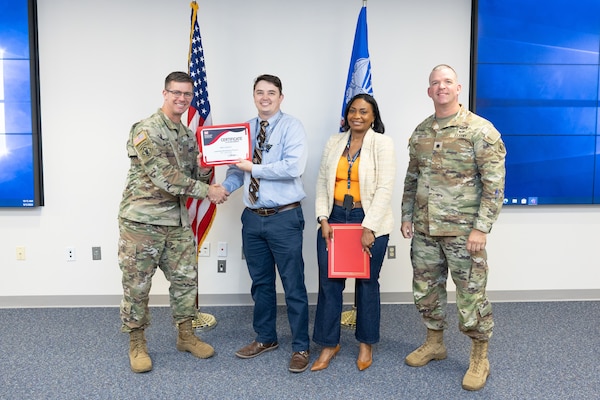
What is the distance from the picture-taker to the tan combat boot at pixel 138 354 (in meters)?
2.65

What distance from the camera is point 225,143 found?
273cm

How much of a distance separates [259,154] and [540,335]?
2142 mm

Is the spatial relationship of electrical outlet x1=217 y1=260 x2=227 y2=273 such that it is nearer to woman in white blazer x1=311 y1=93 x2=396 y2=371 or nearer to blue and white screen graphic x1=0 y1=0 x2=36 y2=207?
woman in white blazer x1=311 y1=93 x2=396 y2=371

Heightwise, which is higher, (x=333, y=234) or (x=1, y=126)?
(x=1, y=126)

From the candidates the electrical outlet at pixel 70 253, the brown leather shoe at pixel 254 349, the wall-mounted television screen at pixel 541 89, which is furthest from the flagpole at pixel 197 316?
the wall-mounted television screen at pixel 541 89

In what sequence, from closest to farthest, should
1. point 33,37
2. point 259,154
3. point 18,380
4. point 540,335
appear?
point 18,380 → point 259,154 → point 540,335 → point 33,37

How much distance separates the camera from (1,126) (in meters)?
3.55

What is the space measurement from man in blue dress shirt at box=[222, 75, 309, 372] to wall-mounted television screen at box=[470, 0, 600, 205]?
5.63 feet

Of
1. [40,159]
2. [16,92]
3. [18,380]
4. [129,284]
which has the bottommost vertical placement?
[18,380]

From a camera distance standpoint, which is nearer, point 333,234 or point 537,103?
point 333,234

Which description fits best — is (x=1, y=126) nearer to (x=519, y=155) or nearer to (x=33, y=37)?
(x=33, y=37)

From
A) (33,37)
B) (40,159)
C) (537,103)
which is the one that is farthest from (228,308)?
(537,103)

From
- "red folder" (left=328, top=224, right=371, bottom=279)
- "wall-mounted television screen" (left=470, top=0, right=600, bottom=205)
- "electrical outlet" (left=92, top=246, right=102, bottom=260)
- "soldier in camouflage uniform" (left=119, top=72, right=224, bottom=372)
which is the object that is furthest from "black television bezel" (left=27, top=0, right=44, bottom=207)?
"wall-mounted television screen" (left=470, top=0, right=600, bottom=205)

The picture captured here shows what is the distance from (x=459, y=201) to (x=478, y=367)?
0.87 m
